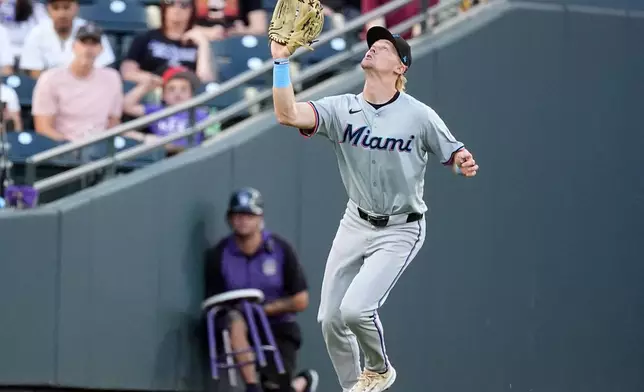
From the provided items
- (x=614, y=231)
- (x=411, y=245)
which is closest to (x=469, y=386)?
(x=614, y=231)

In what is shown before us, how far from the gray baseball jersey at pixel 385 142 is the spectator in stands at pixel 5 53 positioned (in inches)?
165

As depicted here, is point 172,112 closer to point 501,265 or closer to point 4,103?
point 4,103

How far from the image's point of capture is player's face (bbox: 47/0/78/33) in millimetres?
10297

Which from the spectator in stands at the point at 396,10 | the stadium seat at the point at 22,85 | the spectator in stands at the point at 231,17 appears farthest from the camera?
the spectator in stands at the point at 231,17

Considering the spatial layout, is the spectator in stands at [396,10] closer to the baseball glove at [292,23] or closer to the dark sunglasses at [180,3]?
the dark sunglasses at [180,3]

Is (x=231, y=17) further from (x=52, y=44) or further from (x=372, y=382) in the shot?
(x=372, y=382)

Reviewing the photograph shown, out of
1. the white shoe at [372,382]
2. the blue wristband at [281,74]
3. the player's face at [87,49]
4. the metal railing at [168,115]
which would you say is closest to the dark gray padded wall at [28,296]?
the metal railing at [168,115]

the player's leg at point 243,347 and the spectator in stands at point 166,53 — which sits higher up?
the spectator in stands at point 166,53

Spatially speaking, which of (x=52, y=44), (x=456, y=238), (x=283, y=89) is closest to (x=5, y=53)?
(x=52, y=44)

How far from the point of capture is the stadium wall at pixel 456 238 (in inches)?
329

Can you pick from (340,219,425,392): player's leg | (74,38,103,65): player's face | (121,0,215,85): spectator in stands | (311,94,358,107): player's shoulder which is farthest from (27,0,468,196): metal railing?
(340,219,425,392): player's leg

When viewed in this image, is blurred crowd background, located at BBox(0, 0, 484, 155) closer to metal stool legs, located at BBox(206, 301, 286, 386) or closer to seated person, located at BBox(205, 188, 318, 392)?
seated person, located at BBox(205, 188, 318, 392)

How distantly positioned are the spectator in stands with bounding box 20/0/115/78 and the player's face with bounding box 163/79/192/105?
2.95ft

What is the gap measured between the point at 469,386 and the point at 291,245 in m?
1.94
